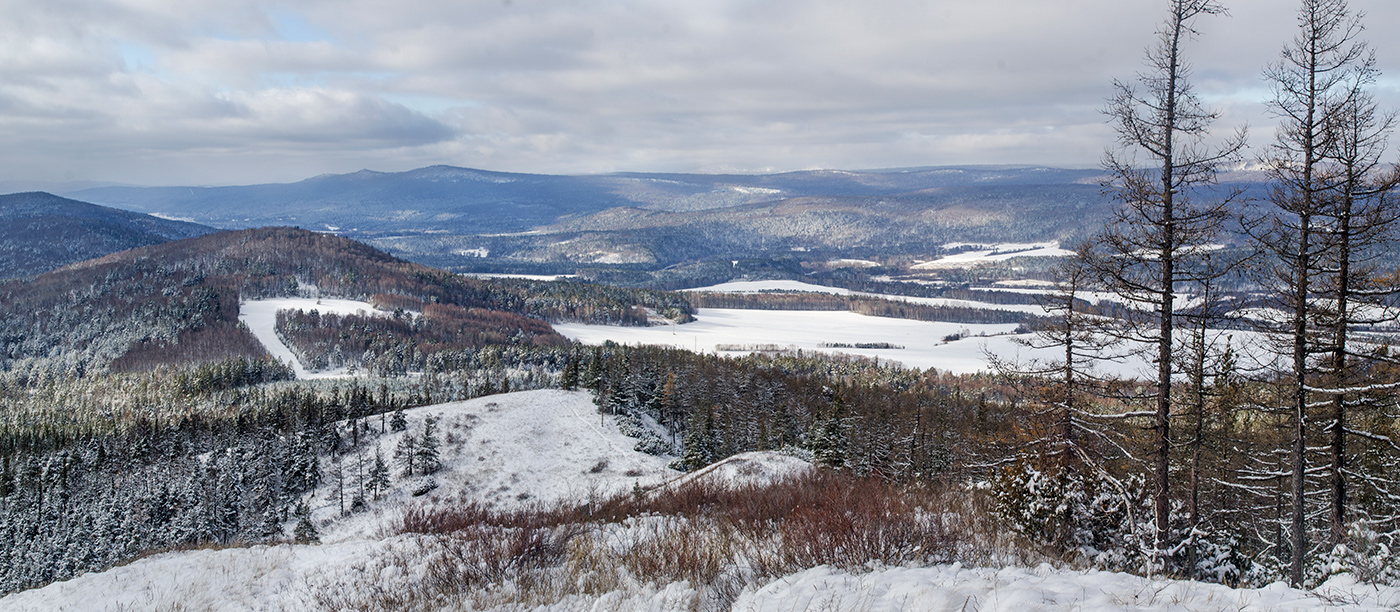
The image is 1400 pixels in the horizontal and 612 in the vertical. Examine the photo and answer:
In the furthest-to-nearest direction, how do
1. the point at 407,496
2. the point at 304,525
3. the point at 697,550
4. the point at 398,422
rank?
the point at 398,422, the point at 407,496, the point at 304,525, the point at 697,550

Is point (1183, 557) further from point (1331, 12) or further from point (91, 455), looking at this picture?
point (91, 455)

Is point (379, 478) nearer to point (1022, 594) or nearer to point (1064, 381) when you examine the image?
point (1064, 381)

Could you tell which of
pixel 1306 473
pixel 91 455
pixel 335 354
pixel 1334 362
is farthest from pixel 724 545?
pixel 335 354

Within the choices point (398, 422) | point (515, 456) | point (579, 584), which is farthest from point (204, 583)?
point (398, 422)

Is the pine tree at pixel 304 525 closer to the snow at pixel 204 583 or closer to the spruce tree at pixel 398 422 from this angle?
the spruce tree at pixel 398 422

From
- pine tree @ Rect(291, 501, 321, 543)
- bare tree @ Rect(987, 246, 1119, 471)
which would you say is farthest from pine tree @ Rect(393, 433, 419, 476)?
bare tree @ Rect(987, 246, 1119, 471)

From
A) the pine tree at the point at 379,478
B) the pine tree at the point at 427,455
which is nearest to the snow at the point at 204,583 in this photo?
the pine tree at the point at 379,478

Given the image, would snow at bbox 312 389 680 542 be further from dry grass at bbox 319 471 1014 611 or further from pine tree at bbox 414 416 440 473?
dry grass at bbox 319 471 1014 611

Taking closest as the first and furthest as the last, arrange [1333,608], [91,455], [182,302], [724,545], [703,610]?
[1333,608] → [703,610] → [724,545] → [91,455] → [182,302]
